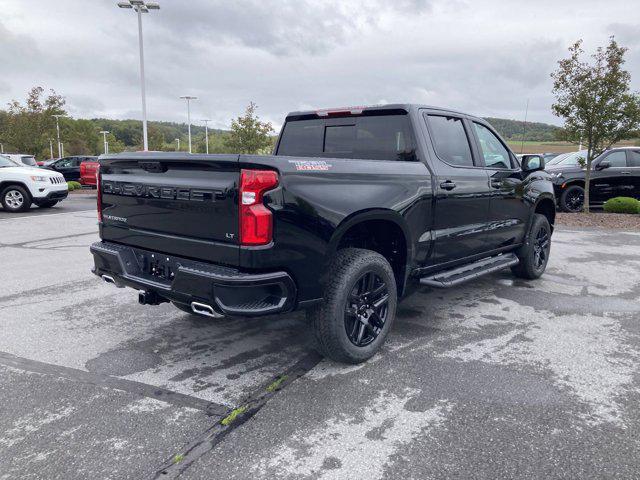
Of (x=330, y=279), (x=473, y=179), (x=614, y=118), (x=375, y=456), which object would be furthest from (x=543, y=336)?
(x=614, y=118)

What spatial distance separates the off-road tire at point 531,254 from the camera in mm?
5930

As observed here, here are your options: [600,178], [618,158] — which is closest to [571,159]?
[600,178]

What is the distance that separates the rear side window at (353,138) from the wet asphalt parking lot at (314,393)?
5.10 ft

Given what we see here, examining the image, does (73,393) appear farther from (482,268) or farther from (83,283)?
(482,268)

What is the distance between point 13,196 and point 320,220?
1290cm

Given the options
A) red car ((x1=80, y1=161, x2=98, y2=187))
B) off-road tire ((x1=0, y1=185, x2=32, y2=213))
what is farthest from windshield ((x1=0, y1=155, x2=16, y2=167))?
red car ((x1=80, y1=161, x2=98, y2=187))

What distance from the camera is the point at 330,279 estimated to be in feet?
11.0

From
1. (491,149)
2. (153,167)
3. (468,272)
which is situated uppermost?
A: (491,149)

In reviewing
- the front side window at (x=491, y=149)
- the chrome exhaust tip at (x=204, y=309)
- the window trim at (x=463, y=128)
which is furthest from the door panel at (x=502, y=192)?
the chrome exhaust tip at (x=204, y=309)

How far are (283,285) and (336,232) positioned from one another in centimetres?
53

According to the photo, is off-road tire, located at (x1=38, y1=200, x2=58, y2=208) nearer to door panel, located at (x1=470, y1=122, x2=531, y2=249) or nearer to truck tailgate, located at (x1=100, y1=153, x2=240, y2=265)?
truck tailgate, located at (x1=100, y1=153, x2=240, y2=265)

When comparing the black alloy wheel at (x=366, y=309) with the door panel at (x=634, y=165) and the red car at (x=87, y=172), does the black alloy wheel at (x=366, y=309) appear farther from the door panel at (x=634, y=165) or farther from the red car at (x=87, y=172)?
the red car at (x=87, y=172)

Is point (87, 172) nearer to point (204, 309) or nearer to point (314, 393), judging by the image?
point (204, 309)

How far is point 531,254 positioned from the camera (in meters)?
5.99
